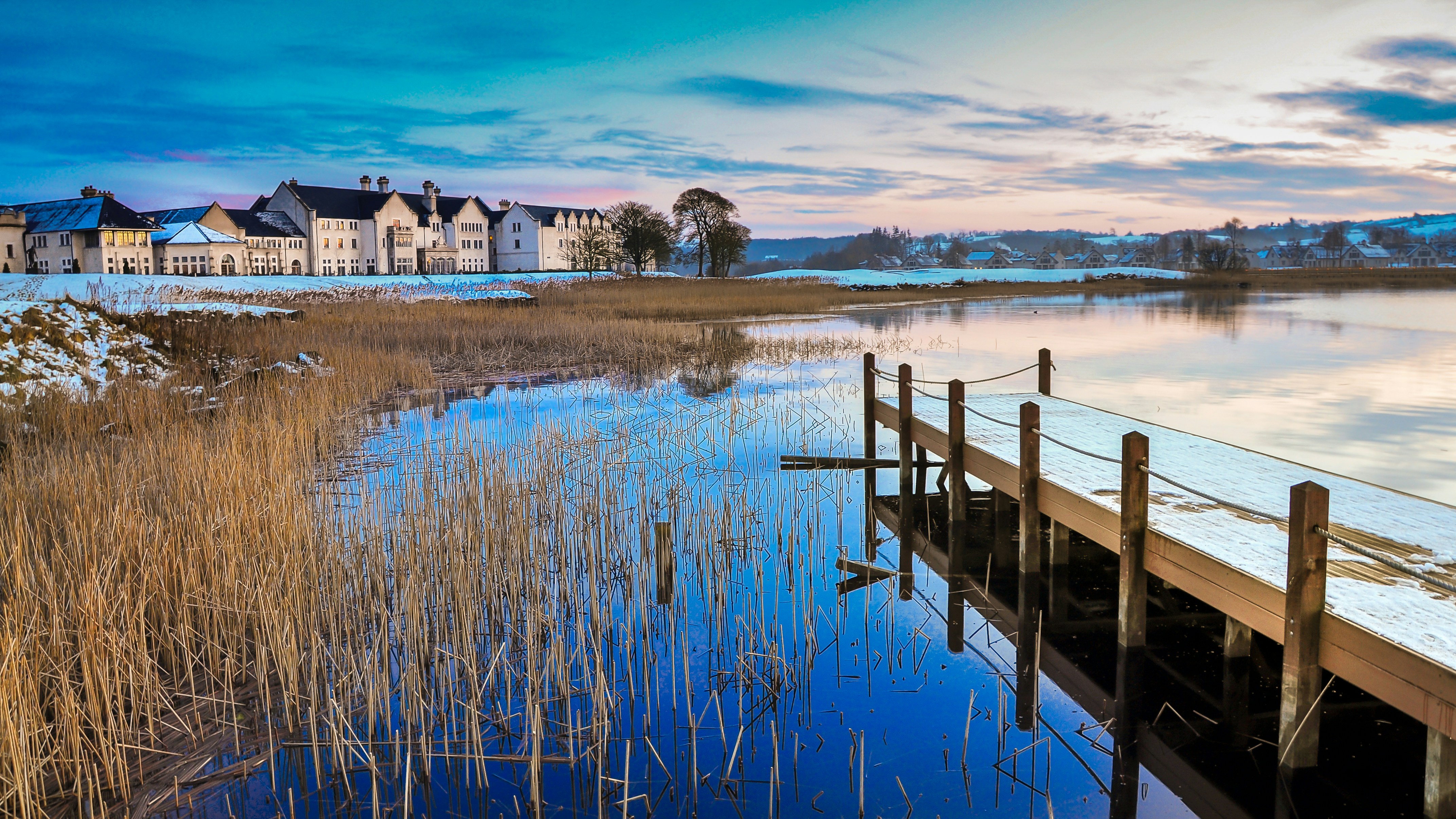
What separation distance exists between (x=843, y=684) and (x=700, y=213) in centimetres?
6868

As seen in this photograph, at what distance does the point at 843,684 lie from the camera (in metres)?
5.59

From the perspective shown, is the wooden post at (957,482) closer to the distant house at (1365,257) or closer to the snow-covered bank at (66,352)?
the snow-covered bank at (66,352)

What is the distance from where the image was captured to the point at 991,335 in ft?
98.0

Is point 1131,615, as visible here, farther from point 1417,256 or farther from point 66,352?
point 1417,256

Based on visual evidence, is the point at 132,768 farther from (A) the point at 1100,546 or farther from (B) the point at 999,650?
(A) the point at 1100,546

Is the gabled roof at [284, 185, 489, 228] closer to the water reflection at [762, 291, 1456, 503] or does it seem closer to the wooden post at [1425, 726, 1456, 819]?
the water reflection at [762, 291, 1456, 503]

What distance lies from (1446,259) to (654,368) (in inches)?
6687

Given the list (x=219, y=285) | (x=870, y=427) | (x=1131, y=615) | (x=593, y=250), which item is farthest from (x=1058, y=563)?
(x=593, y=250)

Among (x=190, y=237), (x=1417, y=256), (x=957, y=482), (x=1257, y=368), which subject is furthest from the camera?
(x=1417, y=256)

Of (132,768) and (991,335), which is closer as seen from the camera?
(132,768)

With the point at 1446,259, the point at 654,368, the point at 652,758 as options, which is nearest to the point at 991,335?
the point at 654,368

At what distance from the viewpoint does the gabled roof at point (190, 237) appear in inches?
2181

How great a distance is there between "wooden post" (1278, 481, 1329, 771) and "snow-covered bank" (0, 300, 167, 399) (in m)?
12.5

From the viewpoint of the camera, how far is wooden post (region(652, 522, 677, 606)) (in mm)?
6551
